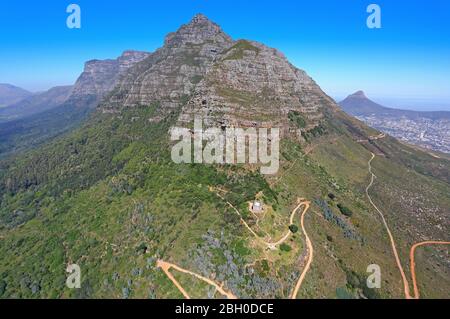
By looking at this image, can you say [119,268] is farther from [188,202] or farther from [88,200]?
[88,200]

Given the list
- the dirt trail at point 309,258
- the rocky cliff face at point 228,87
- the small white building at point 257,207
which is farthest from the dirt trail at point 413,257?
the rocky cliff face at point 228,87

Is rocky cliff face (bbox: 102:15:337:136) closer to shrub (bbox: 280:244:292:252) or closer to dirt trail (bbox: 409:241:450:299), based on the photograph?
shrub (bbox: 280:244:292:252)

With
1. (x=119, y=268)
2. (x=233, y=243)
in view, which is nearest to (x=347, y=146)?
(x=233, y=243)

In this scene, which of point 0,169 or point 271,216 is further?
point 0,169

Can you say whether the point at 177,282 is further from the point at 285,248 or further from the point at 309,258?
the point at 309,258

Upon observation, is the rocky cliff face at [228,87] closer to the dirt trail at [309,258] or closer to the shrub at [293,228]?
the dirt trail at [309,258]

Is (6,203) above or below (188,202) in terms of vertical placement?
below

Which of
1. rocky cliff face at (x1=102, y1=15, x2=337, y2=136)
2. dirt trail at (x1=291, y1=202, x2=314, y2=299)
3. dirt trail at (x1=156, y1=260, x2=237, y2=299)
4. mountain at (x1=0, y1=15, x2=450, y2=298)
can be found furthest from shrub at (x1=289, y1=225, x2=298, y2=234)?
rocky cliff face at (x1=102, y1=15, x2=337, y2=136)
